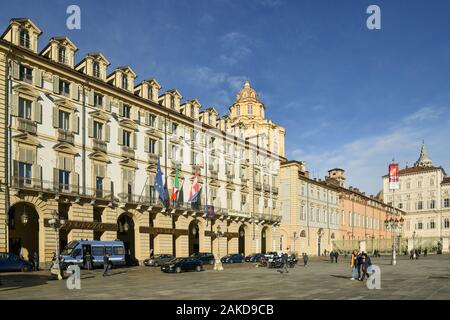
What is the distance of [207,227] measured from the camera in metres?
62.7

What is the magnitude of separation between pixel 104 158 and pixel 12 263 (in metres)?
14.7

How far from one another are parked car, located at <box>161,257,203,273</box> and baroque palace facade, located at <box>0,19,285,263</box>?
690 cm

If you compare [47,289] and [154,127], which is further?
[154,127]

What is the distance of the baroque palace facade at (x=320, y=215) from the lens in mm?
80312

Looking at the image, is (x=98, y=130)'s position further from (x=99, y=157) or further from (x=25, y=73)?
(x=25, y=73)

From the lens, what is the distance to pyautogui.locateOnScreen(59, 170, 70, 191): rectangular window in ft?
142

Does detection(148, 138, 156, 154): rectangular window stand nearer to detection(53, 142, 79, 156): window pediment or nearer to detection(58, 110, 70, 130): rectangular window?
detection(53, 142, 79, 156): window pediment

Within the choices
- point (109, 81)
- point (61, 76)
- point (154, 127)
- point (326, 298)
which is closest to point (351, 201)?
point (154, 127)

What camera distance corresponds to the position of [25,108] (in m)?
41.2

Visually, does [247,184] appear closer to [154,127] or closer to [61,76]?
[154,127]

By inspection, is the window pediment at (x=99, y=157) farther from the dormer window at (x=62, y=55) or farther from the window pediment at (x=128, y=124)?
the dormer window at (x=62, y=55)

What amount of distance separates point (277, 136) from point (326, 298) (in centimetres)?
6788

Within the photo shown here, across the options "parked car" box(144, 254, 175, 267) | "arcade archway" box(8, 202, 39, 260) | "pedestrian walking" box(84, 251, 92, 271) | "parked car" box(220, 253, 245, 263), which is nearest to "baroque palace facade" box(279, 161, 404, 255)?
"parked car" box(220, 253, 245, 263)
